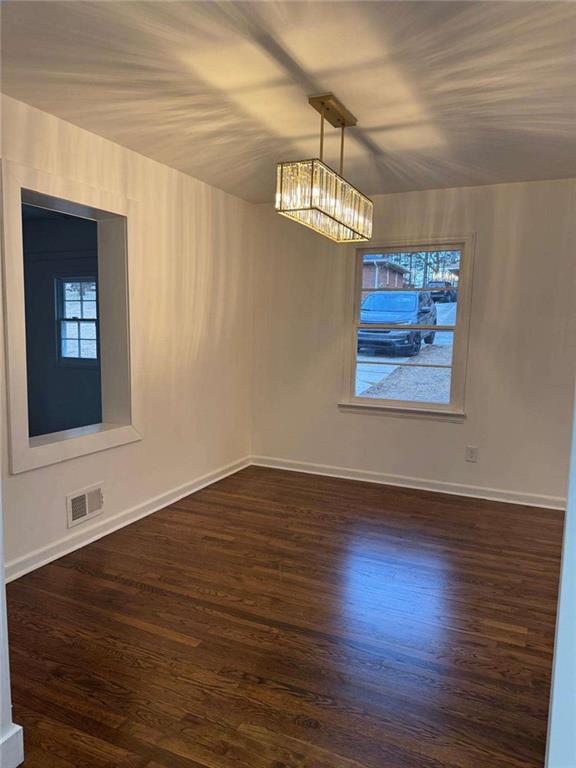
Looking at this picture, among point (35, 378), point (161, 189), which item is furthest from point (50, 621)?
point (35, 378)

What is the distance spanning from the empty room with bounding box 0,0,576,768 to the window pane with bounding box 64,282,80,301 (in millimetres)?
29

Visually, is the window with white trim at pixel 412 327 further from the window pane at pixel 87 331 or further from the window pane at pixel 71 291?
the window pane at pixel 71 291

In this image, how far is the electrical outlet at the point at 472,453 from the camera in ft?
13.6

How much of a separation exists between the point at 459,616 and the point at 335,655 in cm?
70

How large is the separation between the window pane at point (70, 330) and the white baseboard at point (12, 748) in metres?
4.42

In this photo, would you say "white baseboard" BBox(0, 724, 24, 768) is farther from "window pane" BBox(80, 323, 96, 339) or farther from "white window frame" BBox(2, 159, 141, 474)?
"window pane" BBox(80, 323, 96, 339)

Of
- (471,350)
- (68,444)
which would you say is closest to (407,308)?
(471,350)

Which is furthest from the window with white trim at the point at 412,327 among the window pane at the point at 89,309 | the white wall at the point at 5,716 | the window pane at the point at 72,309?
the white wall at the point at 5,716

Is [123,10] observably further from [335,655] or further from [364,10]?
[335,655]

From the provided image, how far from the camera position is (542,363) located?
153 inches

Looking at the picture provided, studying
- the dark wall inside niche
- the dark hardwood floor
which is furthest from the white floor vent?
the dark wall inside niche

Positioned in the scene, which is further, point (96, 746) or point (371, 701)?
point (371, 701)

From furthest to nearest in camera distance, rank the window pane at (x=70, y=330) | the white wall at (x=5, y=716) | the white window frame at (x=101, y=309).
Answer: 1. the window pane at (x=70, y=330)
2. the white window frame at (x=101, y=309)
3. the white wall at (x=5, y=716)

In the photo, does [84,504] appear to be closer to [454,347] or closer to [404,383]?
[404,383]
